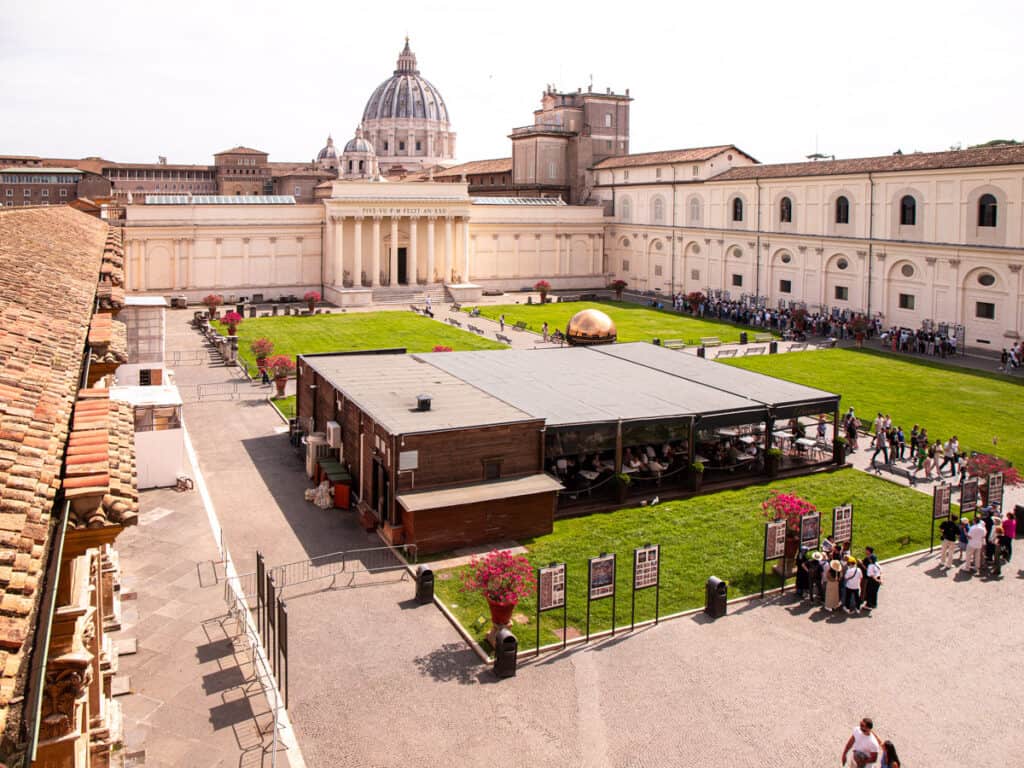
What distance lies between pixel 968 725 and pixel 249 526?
16.4 meters

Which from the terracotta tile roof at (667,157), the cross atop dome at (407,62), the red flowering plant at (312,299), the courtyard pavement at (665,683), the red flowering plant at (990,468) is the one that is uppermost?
the cross atop dome at (407,62)

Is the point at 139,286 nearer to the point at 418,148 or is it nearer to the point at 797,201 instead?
the point at 797,201

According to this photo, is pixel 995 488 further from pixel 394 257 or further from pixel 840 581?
pixel 394 257

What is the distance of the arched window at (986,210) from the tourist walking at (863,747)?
43.0 meters

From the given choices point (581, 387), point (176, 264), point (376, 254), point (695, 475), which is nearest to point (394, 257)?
point (376, 254)

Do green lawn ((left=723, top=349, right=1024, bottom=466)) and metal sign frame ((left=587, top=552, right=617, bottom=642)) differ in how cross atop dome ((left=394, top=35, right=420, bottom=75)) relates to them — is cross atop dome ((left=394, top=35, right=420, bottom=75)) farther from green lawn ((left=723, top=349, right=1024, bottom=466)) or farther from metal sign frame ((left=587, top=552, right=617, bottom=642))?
metal sign frame ((left=587, top=552, right=617, bottom=642))

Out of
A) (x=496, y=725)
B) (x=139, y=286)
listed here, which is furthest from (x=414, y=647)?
(x=139, y=286)

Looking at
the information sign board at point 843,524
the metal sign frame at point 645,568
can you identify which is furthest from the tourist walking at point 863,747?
the information sign board at point 843,524

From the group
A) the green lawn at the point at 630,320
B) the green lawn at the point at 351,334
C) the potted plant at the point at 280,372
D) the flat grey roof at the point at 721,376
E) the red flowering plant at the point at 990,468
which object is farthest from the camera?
the green lawn at the point at 630,320

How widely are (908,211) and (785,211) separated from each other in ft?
34.5

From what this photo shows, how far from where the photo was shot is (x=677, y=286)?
73.3 m

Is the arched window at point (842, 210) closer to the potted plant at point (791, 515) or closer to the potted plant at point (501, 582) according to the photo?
the potted plant at point (791, 515)

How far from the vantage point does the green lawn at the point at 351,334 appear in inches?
1956

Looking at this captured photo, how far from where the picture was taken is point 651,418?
25.8m
